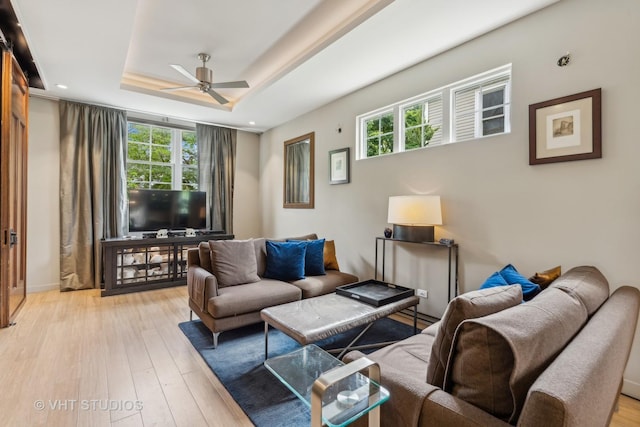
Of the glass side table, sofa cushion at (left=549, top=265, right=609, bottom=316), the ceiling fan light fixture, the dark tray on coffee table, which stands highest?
the ceiling fan light fixture

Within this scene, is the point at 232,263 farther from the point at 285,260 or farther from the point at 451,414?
the point at 451,414

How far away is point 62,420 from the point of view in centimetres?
175

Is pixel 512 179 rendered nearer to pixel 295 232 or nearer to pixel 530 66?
pixel 530 66

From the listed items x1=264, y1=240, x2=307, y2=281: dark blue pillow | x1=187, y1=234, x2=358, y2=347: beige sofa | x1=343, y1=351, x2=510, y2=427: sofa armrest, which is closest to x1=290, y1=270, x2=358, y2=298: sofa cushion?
x1=187, y1=234, x2=358, y2=347: beige sofa

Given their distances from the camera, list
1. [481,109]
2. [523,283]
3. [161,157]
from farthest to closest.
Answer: [161,157]
[481,109]
[523,283]

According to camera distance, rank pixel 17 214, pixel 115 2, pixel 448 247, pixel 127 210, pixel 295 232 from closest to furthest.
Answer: pixel 115 2
pixel 448 247
pixel 17 214
pixel 127 210
pixel 295 232

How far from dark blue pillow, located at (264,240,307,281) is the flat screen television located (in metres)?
2.18

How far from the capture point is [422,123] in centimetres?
333

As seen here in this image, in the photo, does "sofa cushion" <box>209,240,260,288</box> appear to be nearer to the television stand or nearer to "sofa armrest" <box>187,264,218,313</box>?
"sofa armrest" <box>187,264,218,313</box>

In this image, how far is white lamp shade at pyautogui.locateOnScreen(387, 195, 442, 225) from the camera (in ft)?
9.35

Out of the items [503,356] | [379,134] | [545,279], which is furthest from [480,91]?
[503,356]

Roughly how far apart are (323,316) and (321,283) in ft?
3.33

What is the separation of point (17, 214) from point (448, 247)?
4536mm

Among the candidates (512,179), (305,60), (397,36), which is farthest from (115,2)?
(512,179)
